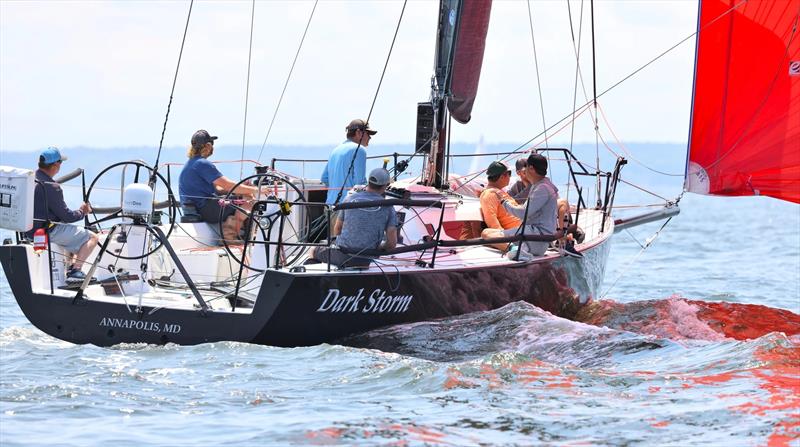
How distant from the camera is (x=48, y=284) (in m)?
9.05

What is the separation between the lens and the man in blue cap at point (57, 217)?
360 inches

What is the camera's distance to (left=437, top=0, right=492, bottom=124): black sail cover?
38.5ft

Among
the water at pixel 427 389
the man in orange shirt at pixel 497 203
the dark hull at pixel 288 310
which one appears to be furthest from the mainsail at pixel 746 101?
the dark hull at pixel 288 310

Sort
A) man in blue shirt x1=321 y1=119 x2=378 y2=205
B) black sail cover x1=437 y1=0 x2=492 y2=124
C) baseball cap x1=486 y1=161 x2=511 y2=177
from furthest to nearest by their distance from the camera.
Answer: black sail cover x1=437 y1=0 x2=492 y2=124
baseball cap x1=486 y1=161 x2=511 y2=177
man in blue shirt x1=321 y1=119 x2=378 y2=205

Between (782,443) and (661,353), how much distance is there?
235 cm

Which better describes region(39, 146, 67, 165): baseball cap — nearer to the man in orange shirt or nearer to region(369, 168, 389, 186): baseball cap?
region(369, 168, 389, 186): baseball cap

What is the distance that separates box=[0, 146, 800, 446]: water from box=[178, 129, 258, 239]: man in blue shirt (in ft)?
5.72

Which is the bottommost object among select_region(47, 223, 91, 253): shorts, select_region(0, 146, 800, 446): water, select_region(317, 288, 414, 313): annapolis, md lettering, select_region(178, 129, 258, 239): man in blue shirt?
select_region(0, 146, 800, 446): water

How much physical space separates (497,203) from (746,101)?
300cm

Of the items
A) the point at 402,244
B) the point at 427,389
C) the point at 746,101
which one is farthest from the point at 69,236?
the point at 746,101

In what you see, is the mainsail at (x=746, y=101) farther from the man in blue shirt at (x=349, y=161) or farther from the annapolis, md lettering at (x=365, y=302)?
Result: the annapolis, md lettering at (x=365, y=302)

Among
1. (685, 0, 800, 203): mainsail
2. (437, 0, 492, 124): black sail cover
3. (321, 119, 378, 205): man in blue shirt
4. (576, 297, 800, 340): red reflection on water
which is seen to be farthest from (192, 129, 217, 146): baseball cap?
(685, 0, 800, 203): mainsail

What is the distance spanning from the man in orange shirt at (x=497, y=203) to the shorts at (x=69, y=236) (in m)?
3.37

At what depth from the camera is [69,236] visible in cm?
920
